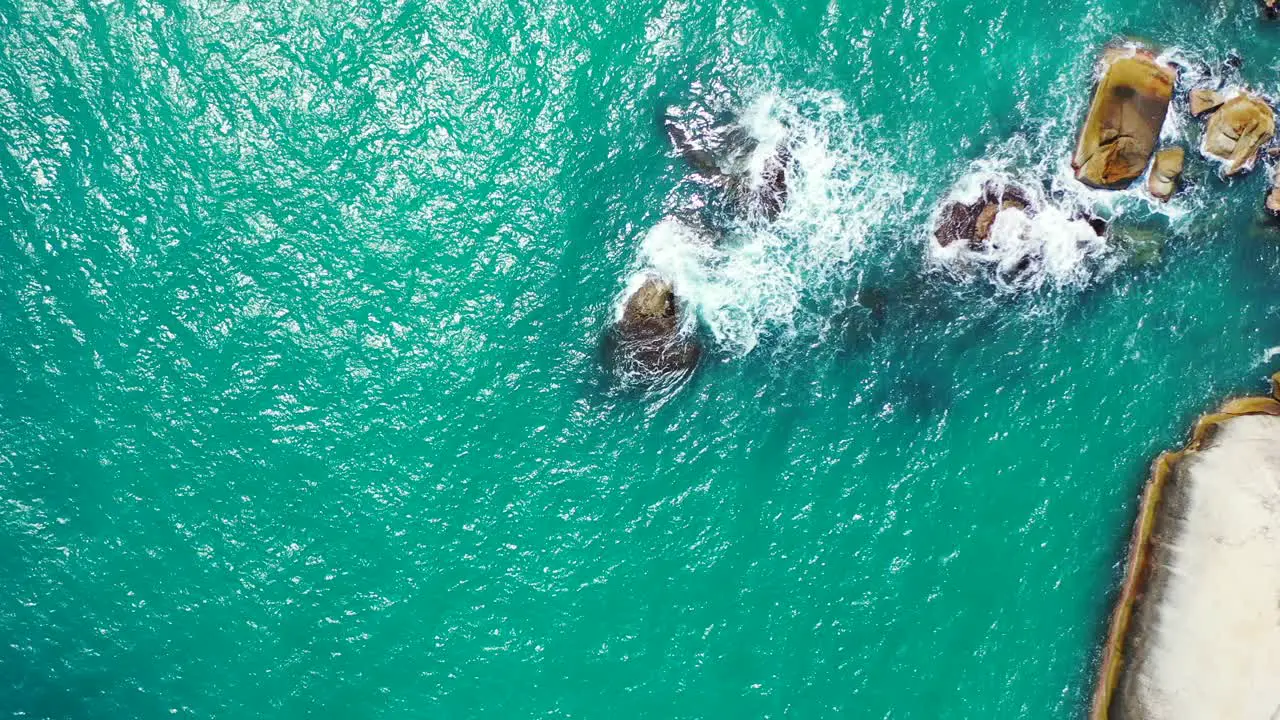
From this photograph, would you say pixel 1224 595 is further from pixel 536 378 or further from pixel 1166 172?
pixel 536 378

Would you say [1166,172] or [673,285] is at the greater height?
[673,285]

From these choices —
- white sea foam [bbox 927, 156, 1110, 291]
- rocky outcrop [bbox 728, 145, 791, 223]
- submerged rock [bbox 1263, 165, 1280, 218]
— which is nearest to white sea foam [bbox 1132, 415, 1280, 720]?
submerged rock [bbox 1263, 165, 1280, 218]

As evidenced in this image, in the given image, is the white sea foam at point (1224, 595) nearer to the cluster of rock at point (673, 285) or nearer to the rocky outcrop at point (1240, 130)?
the rocky outcrop at point (1240, 130)

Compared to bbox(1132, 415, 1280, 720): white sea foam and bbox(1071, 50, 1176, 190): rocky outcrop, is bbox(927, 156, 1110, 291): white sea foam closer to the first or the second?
bbox(1071, 50, 1176, 190): rocky outcrop

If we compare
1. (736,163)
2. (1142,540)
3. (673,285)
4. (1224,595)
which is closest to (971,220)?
(736,163)

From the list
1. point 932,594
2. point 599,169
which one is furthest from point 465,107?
point 932,594

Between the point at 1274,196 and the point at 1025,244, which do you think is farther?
the point at 1025,244

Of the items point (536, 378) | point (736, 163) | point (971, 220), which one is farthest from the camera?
point (971, 220)
